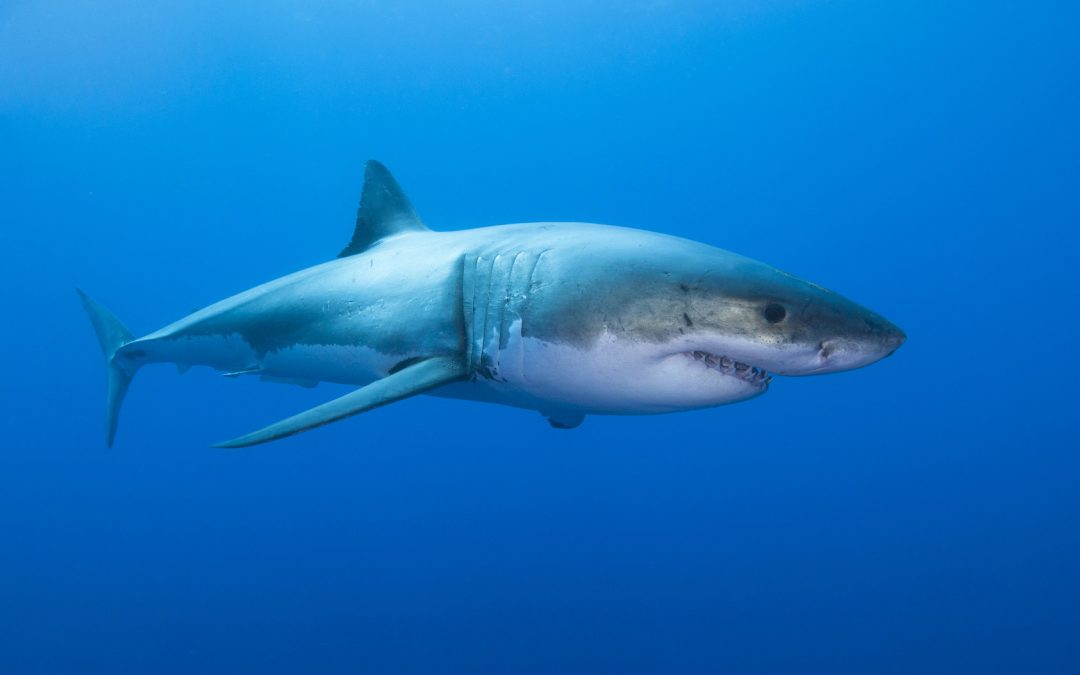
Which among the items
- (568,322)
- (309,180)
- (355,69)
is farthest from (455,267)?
(309,180)

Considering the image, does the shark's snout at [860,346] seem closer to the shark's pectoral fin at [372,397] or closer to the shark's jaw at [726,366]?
the shark's jaw at [726,366]

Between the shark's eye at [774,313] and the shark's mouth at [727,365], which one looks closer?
the shark's eye at [774,313]

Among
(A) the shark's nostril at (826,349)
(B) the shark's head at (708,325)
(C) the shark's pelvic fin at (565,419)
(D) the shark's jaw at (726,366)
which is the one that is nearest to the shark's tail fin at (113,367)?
(C) the shark's pelvic fin at (565,419)

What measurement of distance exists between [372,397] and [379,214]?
2363 mm

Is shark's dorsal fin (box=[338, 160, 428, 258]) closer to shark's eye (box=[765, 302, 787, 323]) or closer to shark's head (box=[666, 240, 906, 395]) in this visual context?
shark's head (box=[666, 240, 906, 395])

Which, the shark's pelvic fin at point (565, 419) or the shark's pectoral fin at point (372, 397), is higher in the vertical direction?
the shark's pelvic fin at point (565, 419)

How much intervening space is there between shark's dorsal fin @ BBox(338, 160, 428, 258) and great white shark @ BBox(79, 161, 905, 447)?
392mm

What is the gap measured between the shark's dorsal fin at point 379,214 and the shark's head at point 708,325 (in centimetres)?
235

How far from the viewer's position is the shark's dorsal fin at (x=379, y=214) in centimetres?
460

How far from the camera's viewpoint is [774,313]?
220 centimetres

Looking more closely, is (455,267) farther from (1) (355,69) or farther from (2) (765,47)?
(1) (355,69)

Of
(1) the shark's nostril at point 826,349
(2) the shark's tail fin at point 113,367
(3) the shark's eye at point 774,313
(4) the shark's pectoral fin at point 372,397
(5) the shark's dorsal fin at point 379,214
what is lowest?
(4) the shark's pectoral fin at point 372,397

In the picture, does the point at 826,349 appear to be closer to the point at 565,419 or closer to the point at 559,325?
the point at 559,325

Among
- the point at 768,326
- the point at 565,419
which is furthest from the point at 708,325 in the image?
the point at 565,419
